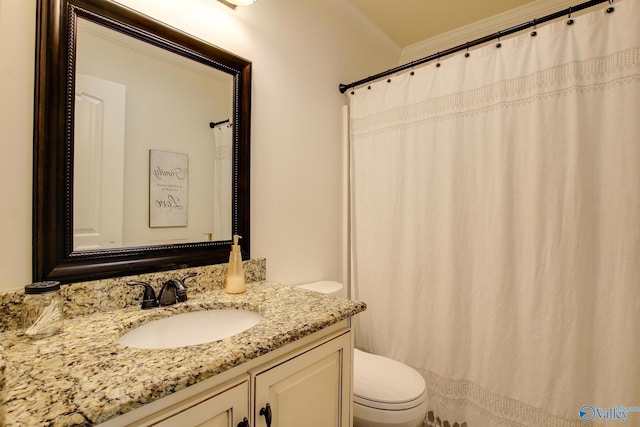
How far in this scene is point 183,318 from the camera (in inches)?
39.2

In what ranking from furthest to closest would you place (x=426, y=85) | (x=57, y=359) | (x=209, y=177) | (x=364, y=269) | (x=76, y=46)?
1. (x=364, y=269)
2. (x=426, y=85)
3. (x=209, y=177)
4. (x=76, y=46)
5. (x=57, y=359)

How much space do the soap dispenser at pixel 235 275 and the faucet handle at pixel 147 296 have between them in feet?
0.86

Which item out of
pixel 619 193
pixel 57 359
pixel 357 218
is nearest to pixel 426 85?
pixel 357 218

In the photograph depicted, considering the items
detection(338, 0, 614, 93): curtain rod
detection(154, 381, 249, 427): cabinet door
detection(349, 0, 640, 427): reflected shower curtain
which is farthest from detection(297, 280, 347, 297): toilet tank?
detection(338, 0, 614, 93): curtain rod

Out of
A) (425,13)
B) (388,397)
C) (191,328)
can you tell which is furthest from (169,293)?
(425,13)

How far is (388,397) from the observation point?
120cm

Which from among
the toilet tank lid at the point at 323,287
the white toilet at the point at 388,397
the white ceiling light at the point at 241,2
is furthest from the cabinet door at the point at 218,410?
the white ceiling light at the point at 241,2

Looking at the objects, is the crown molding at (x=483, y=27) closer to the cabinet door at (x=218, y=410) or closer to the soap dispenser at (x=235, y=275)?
the soap dispenser at (x=235, y=275)

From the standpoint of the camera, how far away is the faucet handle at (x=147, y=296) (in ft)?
→ 3.18

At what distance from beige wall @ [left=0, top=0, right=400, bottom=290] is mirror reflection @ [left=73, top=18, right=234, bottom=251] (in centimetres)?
13

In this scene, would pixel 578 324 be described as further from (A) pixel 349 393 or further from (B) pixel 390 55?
(B) pixel 390 55

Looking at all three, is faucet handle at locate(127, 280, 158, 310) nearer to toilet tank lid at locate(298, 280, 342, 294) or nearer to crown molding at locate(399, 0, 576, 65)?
toilet tank lid at locate(298, 280, 342, 294)

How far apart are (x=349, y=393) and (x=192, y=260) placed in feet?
2.51

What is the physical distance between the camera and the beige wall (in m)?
0.83
